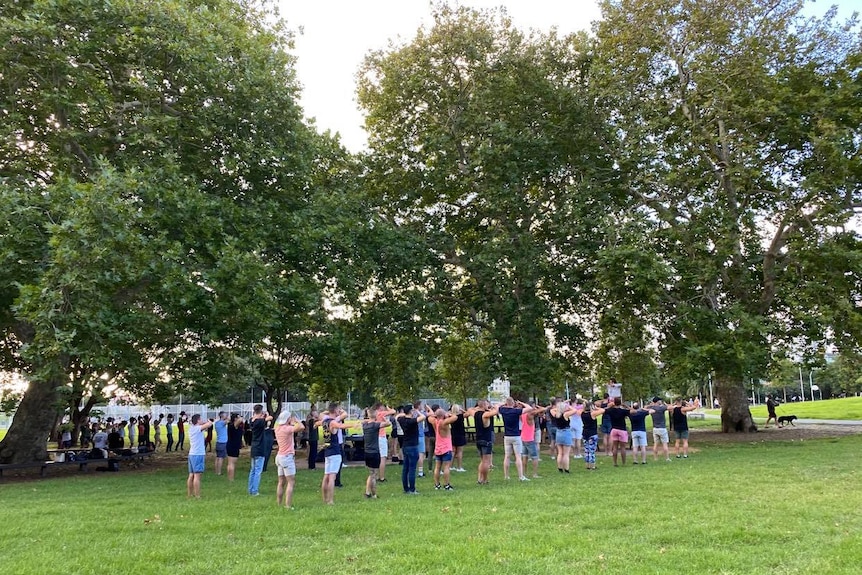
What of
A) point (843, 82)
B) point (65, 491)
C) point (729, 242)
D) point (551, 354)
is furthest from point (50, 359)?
point (843, 82)

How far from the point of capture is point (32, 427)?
65.5 feet

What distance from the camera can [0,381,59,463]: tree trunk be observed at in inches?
777

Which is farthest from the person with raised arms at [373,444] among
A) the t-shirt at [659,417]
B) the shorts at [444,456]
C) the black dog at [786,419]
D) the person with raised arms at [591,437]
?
the black dog at [786,419]

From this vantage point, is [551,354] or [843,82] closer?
[843,82]

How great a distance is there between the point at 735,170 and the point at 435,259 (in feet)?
37.2

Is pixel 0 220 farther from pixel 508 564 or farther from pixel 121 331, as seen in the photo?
pixel 508 564

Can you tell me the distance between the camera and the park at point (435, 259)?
340 inches

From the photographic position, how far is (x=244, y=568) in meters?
6.71

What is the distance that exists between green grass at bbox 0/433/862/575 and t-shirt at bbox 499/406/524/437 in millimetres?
1082

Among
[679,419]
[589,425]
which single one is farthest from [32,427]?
[679,419]

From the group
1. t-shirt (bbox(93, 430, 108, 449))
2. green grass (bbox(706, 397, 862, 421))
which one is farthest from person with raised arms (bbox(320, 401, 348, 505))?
green grass (bbox(706, 397, 862, 421))

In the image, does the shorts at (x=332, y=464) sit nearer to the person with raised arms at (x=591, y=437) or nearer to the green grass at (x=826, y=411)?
the person with raised arms at (x=591, y=437)

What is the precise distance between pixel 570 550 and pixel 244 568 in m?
3.56

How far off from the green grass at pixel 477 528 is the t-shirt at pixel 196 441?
3.17 ft
